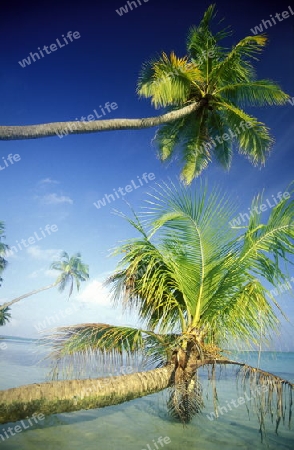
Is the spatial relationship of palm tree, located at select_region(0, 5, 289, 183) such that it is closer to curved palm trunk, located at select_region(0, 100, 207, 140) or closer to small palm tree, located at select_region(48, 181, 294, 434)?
curved palm trunk, located at select_region(0, 100, 207, 140)

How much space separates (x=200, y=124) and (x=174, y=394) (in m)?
8.39

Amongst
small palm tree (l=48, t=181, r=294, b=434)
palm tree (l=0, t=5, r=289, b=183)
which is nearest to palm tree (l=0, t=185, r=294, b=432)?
small palm tree (l=48, t=181, r=294, b=434)

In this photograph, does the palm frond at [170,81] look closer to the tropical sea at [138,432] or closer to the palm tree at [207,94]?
the palm tree at [207,94]

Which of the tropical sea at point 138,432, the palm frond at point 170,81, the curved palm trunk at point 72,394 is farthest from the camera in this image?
the palm frond at point 170,81

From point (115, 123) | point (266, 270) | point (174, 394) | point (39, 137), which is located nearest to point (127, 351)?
point (174, 394)

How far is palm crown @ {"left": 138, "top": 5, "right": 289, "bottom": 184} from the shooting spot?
840 centimetres

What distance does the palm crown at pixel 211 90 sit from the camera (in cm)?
840

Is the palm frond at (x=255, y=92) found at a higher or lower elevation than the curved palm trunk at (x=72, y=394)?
higher

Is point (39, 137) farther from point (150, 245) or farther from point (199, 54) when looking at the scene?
point (199, 54)

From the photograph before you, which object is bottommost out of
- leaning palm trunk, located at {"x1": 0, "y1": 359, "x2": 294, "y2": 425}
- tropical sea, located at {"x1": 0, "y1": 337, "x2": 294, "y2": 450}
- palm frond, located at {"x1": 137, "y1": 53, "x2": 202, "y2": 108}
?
tropical sea, located at {"x1": 0, "y1": 337, "x2": 294, "y2": 450}

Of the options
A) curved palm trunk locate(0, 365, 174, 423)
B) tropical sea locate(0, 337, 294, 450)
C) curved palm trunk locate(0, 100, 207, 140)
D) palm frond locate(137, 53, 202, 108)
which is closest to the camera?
curved palm trunk locate(0, 365, 174, 423)

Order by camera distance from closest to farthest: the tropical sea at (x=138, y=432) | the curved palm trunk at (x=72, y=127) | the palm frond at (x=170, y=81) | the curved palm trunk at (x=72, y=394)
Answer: the curved palm trunk at (x=72, y=394)
the curved palm trunk at (x=72, y=127)
the tropical sea at (x=138, y=432)
the palm frond at (x=170, y=81)

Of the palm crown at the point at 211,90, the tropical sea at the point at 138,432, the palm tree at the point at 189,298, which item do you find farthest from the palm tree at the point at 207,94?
the tropical sea at the point at 138,432

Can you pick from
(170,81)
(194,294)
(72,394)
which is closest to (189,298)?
(194,294)
